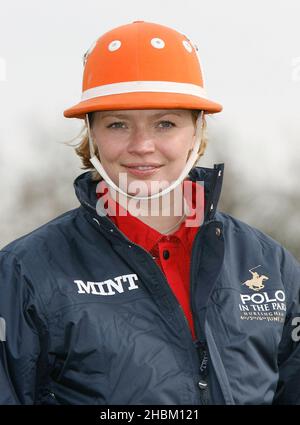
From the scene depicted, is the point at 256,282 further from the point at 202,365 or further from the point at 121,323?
the point at 121,323

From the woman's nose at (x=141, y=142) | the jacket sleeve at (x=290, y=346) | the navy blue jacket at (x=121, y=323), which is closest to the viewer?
the navy blue jacket at (x=121, y=323)

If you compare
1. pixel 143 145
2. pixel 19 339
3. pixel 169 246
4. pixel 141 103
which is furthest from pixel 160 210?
pixel 19 339

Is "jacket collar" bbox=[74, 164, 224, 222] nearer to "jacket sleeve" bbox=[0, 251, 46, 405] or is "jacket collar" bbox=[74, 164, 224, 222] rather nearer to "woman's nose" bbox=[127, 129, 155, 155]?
"woman's nose" bbox=[127, 129, 155, 155]

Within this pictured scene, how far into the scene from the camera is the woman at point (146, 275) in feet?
9.06

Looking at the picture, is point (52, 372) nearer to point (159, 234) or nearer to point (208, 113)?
point (159, 234)

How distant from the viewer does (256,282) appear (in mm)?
3143

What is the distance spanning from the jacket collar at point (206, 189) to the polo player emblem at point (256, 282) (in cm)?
29

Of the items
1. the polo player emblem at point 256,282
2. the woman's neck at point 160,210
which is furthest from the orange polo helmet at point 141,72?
the polo player emblem at point 256,282

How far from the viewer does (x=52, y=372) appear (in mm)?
2842

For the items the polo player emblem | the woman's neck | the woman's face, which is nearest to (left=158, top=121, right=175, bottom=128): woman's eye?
the woman's face

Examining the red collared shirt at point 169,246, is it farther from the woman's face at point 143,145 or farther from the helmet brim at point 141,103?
the helmet brim at point 141,103

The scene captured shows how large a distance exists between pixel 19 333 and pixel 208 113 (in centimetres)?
118

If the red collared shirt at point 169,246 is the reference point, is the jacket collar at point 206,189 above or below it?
above

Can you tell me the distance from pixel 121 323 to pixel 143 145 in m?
0.64
